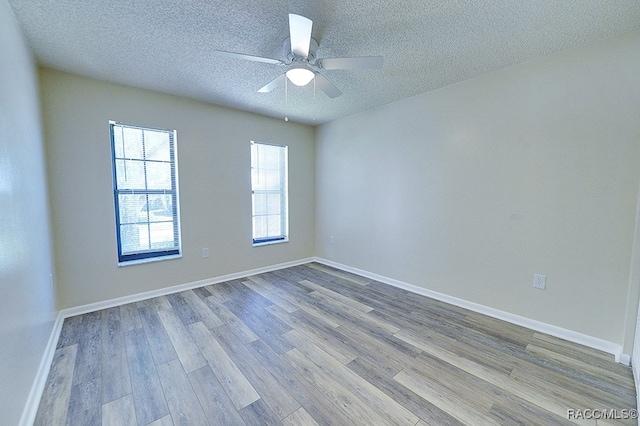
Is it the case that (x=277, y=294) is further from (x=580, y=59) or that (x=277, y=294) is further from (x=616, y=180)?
(x=580, y=59)

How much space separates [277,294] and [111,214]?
6.70 ft

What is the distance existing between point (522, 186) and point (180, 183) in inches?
148

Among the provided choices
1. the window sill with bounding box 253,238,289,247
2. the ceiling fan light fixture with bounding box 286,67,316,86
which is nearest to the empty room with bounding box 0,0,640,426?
the ceiling fan light fixture with bounding box 286,67,316,86

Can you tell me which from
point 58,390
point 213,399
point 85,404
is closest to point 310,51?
point 213,399

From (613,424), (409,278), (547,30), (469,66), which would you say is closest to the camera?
(613,424)

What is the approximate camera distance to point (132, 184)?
2943 mm

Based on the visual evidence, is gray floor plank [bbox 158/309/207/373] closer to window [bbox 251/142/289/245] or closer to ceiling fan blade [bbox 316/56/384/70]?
window [bbox 251/142/289/245]

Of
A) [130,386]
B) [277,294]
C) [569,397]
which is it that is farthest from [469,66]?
[130,386]

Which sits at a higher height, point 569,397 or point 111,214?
point 111,214

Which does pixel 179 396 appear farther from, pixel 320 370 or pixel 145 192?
pixel 145 192

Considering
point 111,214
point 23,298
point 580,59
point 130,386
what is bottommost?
point 130,386

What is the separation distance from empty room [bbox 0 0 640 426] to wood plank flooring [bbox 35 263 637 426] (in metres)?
0.02

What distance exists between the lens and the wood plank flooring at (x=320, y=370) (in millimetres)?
1436

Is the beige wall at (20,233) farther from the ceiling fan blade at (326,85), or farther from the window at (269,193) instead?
the window at (269,193)
